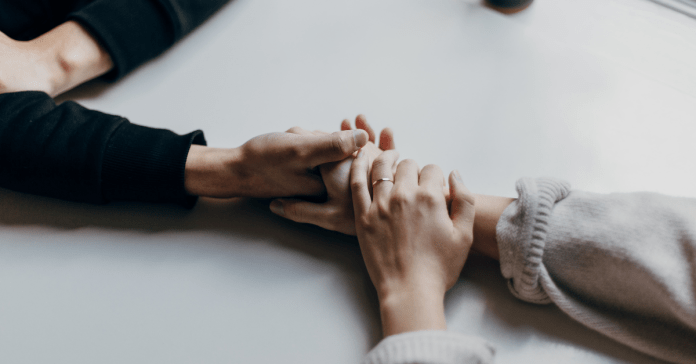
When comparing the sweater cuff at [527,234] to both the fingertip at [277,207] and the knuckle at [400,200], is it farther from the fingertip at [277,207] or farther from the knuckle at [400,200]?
the fingertip at [277,207]

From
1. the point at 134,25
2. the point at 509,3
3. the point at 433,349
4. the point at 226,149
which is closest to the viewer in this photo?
the point at 433,349

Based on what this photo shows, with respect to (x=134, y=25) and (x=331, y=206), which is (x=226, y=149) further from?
(x=134, y=25)

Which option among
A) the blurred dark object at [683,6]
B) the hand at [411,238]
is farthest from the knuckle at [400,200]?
the blurred dark object at [683,6]

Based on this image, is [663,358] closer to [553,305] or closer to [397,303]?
[553,305]

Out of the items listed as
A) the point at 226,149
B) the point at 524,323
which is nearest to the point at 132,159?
the point at 226,149

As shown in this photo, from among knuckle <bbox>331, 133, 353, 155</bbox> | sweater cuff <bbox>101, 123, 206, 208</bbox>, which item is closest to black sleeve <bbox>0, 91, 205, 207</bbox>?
sweater cuff <bbox>101, 123, 206, 208</bbox>

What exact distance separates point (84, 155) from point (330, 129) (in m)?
0.39

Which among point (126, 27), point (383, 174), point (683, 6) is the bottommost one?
point (383, 174)

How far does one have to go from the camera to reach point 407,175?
608mm

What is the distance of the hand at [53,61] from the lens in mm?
667

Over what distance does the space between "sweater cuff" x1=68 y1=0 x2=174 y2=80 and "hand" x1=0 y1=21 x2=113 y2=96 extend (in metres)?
0.02

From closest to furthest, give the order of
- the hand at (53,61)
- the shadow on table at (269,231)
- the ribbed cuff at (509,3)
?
1. the shadow on table at (269,231)
2. the hand at (53,61)
3. the ribbed cuff at (509,3)

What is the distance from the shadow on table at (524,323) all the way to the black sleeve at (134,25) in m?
0.71

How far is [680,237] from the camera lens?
47cm
